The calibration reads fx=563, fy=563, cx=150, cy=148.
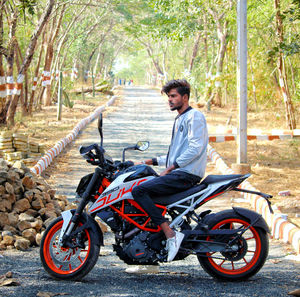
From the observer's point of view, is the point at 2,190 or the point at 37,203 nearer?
the point at 2,190

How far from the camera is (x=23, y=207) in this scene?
6543mm

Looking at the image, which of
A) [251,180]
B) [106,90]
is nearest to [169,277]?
[251,180]

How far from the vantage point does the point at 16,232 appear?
6.13m

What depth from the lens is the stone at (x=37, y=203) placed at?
21.7 ft

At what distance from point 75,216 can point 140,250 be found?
1.99ft

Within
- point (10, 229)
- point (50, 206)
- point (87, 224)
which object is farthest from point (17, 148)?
point (87, 224)

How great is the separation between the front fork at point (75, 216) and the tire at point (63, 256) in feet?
0.25

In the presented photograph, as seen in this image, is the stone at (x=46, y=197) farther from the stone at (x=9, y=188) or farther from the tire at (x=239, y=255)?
the tire at (x=239, y=255)

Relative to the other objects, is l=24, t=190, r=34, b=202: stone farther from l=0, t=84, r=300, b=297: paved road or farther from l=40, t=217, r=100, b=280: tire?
l=40, t=217, r=100, b=280: tire

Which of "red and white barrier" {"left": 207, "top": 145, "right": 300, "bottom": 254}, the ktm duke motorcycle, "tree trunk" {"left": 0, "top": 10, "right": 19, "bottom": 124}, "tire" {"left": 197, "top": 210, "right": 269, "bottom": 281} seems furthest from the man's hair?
"tree trunk" {"left": 0, "top": 10, "right": 19, "bottom": 124}

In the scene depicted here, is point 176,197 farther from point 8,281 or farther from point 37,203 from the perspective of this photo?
point 37,203

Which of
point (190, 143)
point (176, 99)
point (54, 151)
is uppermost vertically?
point (176, 99)

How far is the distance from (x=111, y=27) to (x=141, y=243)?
43.3m

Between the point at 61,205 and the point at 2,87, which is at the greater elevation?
the point at 2,87
